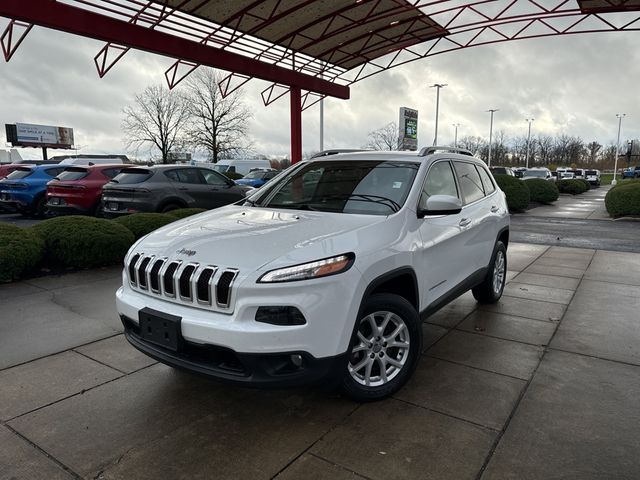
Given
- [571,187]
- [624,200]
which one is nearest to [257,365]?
[624,200]

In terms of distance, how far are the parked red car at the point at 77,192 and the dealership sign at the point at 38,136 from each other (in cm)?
6168

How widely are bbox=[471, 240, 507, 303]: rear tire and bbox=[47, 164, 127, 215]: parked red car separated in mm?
9415

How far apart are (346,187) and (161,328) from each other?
1918 mm

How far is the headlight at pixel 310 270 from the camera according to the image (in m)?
2.61

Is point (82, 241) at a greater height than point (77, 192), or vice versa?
A: point (77, 192)

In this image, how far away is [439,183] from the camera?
4180 millimetres

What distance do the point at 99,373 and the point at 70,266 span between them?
3.97m

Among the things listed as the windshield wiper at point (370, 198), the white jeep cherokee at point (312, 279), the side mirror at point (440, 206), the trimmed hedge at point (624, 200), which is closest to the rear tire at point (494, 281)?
the white jeep cherokee at point (312, 279)

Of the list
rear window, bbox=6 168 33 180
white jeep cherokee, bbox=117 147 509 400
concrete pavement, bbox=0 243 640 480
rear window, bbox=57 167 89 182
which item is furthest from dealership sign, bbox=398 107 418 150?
white jeep cherokee, bbox=117 147 509 400

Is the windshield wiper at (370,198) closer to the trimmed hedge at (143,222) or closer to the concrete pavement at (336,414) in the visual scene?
the concrete pavement at (336,414)

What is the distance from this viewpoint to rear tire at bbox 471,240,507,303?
534 centimetres

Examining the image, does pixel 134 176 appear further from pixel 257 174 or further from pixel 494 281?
pixel 257 174

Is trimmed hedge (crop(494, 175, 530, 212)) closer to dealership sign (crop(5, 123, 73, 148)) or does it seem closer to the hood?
the hood

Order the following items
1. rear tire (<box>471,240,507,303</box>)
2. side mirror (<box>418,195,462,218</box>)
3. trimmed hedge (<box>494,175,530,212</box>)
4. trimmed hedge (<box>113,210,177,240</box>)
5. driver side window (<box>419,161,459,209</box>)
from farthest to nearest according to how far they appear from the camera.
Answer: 1. trimmed hedge (<box>494,175,530,212</box>)
2. trimmed hedge (<box>113,210,177,240</box>)
3. rear tire (<box>471,240,507,303</box>)
4. driver side window (<box>419,161,459,209</box>)
5. side mirror (<box>418,195,462,218</box>)
